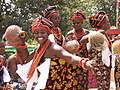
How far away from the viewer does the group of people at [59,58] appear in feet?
12.3

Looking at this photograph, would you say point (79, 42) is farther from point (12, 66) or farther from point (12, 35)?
point (12, 35)

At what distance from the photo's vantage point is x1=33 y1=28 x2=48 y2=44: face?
3980 mm

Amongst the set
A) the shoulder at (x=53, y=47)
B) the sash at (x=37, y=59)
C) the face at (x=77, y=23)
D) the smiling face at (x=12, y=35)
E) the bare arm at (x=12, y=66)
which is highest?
the face at (x=77, y=23)

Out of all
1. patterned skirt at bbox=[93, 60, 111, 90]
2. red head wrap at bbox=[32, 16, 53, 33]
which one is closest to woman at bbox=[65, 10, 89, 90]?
patterned skirt at bbox=[93, 60, 111, 90]

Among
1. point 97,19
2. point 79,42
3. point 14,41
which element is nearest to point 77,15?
point 79,42

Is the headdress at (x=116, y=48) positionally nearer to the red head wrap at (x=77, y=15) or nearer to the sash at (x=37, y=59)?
the sash at (x=37, y=59)

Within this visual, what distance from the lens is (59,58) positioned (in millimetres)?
4066

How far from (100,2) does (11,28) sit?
26.5 m

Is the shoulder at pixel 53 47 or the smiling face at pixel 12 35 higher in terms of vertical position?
the smiling face at pixel 12 35

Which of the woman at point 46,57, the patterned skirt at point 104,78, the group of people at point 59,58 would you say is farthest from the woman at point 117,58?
the woman at point 46,57

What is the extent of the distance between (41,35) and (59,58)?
0.33 m

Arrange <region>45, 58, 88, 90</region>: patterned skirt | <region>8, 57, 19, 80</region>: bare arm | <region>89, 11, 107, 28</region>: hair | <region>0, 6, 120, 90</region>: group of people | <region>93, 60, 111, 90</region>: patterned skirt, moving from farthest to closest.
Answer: <region>89, 11, 107, 28</region>: hair, <region>8, 57, 19, 80</region>: bare arm, <region>93, 60, 111, 90</region>: patterned skirt, <region>45, 58, 88, 90</region>: patterned skirt, <region>0, 6, 120, 90</region>: group of people

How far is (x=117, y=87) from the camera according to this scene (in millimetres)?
5848

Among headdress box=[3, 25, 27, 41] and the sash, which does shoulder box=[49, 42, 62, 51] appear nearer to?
the sash
